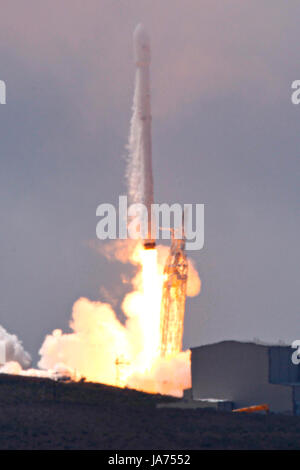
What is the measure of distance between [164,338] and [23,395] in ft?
96.6

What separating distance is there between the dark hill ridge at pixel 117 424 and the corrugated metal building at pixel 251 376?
6.79 m

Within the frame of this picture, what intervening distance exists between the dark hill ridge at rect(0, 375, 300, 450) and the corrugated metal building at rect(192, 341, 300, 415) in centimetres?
679

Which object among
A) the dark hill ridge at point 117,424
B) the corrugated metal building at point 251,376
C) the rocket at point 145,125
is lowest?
the dark hill ridge at point 117,424

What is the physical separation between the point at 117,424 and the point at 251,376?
2143 centimetres

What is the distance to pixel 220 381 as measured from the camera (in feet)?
333

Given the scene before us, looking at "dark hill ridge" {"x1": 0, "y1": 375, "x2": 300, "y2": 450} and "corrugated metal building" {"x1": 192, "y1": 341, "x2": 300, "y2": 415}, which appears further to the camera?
A: "corrugated metal building" {"x1": 192, "y1": 341, "x2": 300, "y2": 415}

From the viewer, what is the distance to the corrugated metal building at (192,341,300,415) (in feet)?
315

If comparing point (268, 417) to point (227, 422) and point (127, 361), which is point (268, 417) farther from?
point (127, 361)

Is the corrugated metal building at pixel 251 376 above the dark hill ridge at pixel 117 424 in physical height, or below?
above

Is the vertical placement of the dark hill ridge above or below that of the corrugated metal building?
below

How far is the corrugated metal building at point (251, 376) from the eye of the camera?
9600cm

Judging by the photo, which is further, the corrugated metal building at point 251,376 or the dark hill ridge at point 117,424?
the corrugated metal building at point 251,376
